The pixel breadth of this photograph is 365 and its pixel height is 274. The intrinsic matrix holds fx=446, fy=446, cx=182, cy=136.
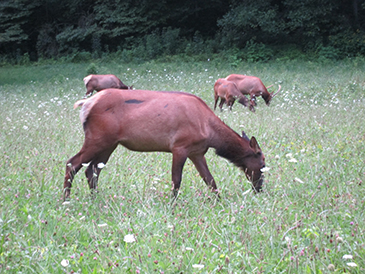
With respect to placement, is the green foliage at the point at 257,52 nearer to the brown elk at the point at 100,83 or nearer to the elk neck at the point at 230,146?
the brown elk at the point at 100,83

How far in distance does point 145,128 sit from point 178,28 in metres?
24.0

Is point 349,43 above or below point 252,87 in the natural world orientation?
below

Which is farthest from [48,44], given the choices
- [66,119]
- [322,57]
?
[66,119]

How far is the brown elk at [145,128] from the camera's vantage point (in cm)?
461

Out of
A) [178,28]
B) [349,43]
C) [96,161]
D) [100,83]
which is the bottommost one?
[178,28]

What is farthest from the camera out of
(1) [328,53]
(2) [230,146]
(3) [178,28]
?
(3) [178,28]

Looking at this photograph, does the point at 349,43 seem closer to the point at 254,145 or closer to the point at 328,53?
the point at 328,53

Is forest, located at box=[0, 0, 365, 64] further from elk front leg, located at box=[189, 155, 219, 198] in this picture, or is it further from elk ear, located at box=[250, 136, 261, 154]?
elk front leg, located at box=[189, 155, 219, 198]

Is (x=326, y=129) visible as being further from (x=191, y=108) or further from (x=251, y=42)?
(x=251, y=42)

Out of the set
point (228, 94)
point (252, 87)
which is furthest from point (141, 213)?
point (252, 87)

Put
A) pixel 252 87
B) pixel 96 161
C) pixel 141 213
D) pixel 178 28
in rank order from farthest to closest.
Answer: pixel 178 28, pixel 252 87, pixel 96 161, pixel 141 213

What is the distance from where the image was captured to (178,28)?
27734 millimetres

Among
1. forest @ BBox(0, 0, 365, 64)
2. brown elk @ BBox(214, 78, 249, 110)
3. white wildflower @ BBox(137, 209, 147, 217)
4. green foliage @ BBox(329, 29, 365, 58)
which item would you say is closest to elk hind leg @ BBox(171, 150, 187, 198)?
white wildflower @ BBox(137, 209, 147, 217)

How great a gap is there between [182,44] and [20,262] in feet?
79.5
